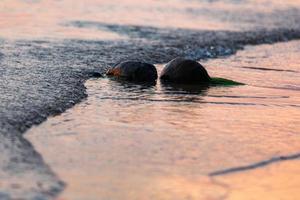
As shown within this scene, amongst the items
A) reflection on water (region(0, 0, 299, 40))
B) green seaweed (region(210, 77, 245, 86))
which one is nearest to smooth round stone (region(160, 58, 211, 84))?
green seaweed (region(210, 77, 245, 86))

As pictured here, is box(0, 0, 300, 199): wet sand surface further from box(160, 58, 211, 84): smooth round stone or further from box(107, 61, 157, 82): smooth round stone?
box(160, 58, 211, 84): smooth round stone

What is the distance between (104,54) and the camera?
13.1 meters

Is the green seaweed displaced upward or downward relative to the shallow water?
upward

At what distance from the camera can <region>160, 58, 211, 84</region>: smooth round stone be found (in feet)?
33.8

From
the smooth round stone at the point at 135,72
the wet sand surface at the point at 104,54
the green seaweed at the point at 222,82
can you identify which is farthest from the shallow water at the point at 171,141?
the smooth round stone at the point at 135,72

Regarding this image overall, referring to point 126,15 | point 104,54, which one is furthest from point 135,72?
point 126,15

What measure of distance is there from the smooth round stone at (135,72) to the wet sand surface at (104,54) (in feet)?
1.46

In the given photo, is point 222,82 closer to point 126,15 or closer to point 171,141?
point 171,141

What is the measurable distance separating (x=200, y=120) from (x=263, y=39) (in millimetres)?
12289

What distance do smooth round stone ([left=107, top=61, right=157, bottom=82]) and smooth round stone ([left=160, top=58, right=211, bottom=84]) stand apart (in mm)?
201

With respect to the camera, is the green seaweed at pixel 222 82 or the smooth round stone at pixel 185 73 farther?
the smooth round stone at pixel 185 73

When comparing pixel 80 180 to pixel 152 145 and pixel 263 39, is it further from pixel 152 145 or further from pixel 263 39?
pixel 263 39

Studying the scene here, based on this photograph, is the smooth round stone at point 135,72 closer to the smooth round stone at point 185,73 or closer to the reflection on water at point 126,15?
the smooth round stone at point 185,73

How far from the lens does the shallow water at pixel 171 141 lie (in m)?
5.07
